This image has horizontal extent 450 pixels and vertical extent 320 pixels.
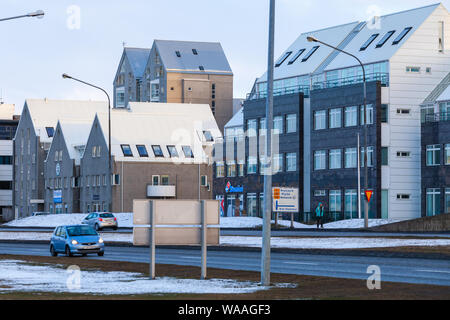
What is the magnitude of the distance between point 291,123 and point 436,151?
50.1 feet

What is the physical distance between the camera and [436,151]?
253ft

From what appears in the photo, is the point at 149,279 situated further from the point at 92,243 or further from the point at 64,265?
the point at 92,243

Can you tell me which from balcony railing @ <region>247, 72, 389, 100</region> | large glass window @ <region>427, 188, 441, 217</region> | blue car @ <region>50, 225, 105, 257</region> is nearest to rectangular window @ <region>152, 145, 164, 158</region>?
balcony railing @ <region>247, 72, 389, 100</region>

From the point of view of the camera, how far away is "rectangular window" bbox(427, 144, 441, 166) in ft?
252

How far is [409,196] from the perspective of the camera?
79.6m

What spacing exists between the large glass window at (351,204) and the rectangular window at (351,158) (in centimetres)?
206

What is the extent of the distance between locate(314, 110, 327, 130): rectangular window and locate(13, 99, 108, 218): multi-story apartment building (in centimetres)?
4911

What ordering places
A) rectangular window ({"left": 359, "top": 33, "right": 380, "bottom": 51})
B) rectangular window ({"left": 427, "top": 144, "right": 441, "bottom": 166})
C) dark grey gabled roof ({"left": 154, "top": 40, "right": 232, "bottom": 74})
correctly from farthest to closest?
dark grey gabled roof ({"left": 154, "top": 40, "right": 232, "bottom": 74}) < rectangular window ({"left": 359, "top": 33, "right": 380, "bottom": 51}) < rectangular window ({"left": 427, "top": 144, "right": 441, "bottom": 166})

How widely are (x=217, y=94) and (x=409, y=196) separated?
63.2m

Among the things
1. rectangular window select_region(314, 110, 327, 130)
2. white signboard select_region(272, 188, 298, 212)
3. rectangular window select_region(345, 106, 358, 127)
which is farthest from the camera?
rectangular window select_region(314, 110, 327, 130)

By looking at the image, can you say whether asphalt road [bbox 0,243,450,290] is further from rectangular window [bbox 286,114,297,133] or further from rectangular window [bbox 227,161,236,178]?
rectangular window [bbox 227,161,236,178]

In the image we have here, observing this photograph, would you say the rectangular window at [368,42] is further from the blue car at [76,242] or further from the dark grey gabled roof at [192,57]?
the dark grey gabled roof at [192,57]

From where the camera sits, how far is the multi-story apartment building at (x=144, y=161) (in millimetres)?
105125
